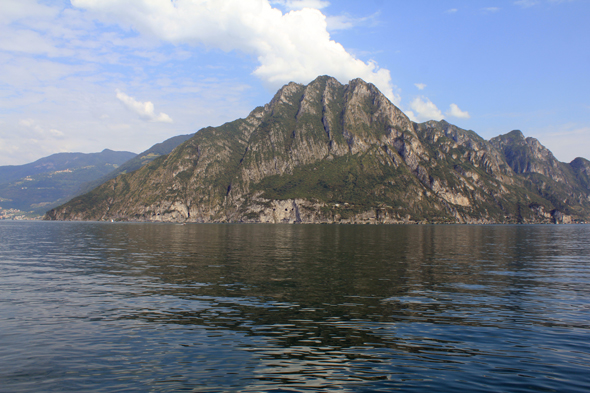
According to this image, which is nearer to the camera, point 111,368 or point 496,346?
point 111,368

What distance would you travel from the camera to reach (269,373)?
14.6 metres

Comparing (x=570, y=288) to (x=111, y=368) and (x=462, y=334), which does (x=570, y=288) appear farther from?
(x=111, y=368)

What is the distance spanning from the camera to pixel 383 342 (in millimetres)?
18750

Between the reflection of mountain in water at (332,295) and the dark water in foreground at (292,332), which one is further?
the reflection of mountain in water at (332,295)

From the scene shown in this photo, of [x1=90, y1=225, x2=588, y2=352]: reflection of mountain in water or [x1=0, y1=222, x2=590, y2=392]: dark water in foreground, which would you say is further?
[x1=90, y1=225, x2=588, y2=352]: reflection of mountain in water

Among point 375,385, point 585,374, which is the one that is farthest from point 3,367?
point 585,374

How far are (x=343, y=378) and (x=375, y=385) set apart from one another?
136 centimetres

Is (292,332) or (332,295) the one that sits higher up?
(292,332)

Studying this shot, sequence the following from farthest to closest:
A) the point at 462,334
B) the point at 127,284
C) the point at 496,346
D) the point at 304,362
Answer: the point at 127,284, the point at 462,334, the point at 496,346, the point at 304,362

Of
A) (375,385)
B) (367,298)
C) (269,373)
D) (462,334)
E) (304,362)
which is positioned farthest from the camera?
(367,298)

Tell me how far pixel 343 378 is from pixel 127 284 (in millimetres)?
28776

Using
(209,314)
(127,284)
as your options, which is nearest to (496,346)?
(209,314)

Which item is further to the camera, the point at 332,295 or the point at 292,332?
the point at 332,295

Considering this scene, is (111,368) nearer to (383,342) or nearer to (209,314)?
(209,314)
